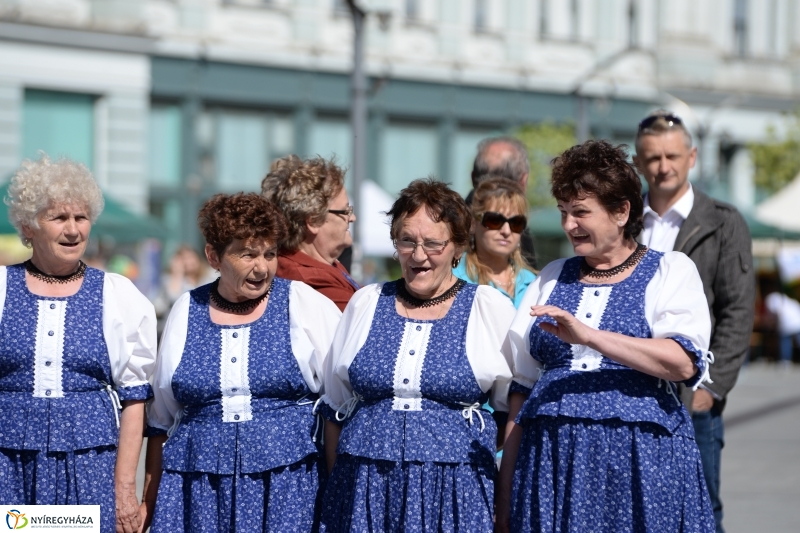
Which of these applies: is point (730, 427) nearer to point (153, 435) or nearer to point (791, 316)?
point (791, 316)

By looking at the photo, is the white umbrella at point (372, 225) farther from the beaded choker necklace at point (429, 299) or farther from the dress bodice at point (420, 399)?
the dress bodice at point (420, 399)

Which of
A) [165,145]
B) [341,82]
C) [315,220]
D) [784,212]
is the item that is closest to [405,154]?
[341,82]

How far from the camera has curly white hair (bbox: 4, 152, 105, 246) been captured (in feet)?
15.5

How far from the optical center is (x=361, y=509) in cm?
450

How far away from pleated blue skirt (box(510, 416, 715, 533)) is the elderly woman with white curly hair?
4.82 ft

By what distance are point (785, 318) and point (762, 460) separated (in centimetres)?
1259

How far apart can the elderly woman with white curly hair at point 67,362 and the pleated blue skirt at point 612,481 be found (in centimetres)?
147

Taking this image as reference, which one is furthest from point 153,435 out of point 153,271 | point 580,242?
point 153,271

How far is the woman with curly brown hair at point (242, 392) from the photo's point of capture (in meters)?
4.64

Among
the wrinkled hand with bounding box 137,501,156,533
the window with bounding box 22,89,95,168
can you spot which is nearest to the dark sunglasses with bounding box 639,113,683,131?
the wrinkled hand with bounding box 137,501,156,533

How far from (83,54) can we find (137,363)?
20972 mm

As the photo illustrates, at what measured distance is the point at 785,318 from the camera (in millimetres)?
24453

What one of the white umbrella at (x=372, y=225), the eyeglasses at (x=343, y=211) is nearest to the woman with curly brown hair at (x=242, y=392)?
the eyeglasses at (x=343, y=211)

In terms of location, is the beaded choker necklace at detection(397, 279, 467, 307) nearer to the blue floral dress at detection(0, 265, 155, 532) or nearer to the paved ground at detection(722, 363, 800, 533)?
the blue floral dress at detection(0, 265, 155, 532)
